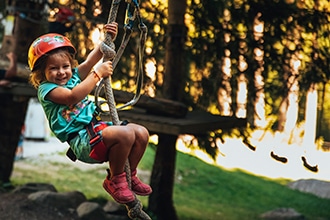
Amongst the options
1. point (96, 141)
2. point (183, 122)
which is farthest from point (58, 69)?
point (183, 122)

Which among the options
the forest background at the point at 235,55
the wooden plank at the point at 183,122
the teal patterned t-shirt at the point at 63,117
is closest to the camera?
the teal patterned t-shirt at the point at 63,117

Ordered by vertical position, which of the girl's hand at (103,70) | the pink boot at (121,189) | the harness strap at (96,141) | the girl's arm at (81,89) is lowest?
the pink boot at (121,189)

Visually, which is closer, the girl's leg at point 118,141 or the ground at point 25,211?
the girl's leg at point 118,141

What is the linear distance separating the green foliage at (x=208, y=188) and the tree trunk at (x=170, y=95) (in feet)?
3.25

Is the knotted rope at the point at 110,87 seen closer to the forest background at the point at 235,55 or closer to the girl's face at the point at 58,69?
the girl's face at the point at 58,69

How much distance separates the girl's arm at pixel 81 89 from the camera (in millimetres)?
2752

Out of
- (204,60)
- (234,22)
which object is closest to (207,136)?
(204,60)

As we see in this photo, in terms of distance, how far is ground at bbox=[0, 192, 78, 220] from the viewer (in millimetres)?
6082

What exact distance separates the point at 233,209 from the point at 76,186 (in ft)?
7.36

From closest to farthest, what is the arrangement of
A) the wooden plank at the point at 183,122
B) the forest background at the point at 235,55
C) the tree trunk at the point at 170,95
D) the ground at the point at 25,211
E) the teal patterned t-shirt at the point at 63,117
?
the teal patterned t-shirt at the point at 63,117
the wooden plank at the point at 183,122
the ground at the point at 25,211
the tree trunk at the point at 170,95
the forest background at the point at 235,55

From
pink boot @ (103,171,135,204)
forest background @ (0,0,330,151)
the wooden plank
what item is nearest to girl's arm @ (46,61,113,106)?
pink boot @ (103,171,135,204)

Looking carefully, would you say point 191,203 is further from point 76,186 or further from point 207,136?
point 207,136

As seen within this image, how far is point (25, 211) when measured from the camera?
621 centimetres

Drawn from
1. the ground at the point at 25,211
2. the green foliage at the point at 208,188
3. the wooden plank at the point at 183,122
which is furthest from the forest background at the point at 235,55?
the green foliage at the point at 208,188
